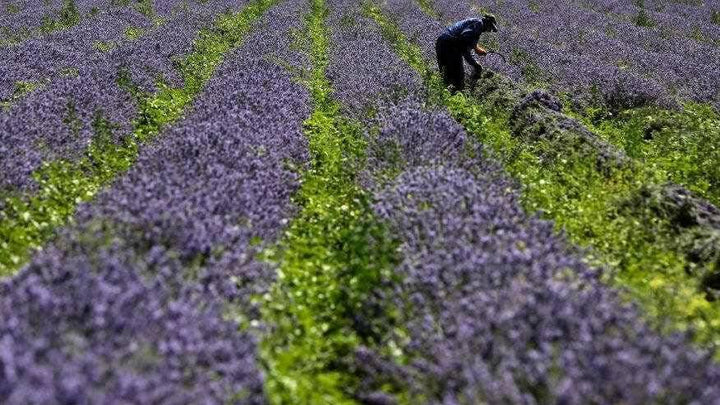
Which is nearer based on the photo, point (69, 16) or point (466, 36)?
point (466, 36)

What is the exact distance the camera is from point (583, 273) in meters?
4.45

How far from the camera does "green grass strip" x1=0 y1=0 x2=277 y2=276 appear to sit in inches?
223

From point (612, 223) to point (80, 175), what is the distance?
15.9 feet

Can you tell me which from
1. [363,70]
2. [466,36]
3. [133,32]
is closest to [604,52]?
[466,36]

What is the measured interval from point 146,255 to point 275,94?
594cm

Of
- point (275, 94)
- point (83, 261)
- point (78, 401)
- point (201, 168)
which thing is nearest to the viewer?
point (78, 401)

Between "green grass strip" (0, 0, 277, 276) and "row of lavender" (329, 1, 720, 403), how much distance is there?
2.56m

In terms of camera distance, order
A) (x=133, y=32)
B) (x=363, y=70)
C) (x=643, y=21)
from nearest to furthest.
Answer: (x=363, y=70)
(x=133, y=32)
(x=643, y=21)

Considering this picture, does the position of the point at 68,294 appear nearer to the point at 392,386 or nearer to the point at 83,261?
the point at 83,261

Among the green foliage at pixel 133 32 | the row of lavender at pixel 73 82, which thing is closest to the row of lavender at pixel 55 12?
the green foliage at pixel 133 32

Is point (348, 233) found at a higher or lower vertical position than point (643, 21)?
higher

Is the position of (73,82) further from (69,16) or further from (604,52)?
(604,52)

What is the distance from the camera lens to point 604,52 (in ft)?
52.0

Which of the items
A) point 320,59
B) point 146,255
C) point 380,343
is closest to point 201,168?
point 146,255
